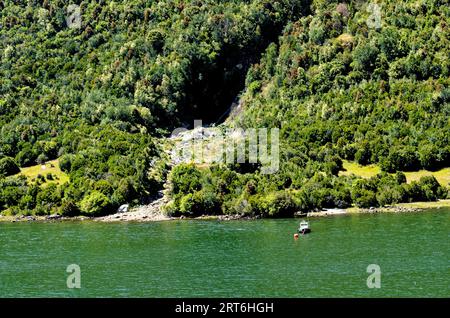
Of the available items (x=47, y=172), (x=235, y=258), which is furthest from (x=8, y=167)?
(x=235, y=258)

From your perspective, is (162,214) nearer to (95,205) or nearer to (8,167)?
(95,205)

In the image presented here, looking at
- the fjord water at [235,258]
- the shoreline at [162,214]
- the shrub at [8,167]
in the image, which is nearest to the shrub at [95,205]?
the shoreline at [162,214]

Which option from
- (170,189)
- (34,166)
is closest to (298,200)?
(170,189)

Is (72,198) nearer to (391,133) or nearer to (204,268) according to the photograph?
(204,268)
